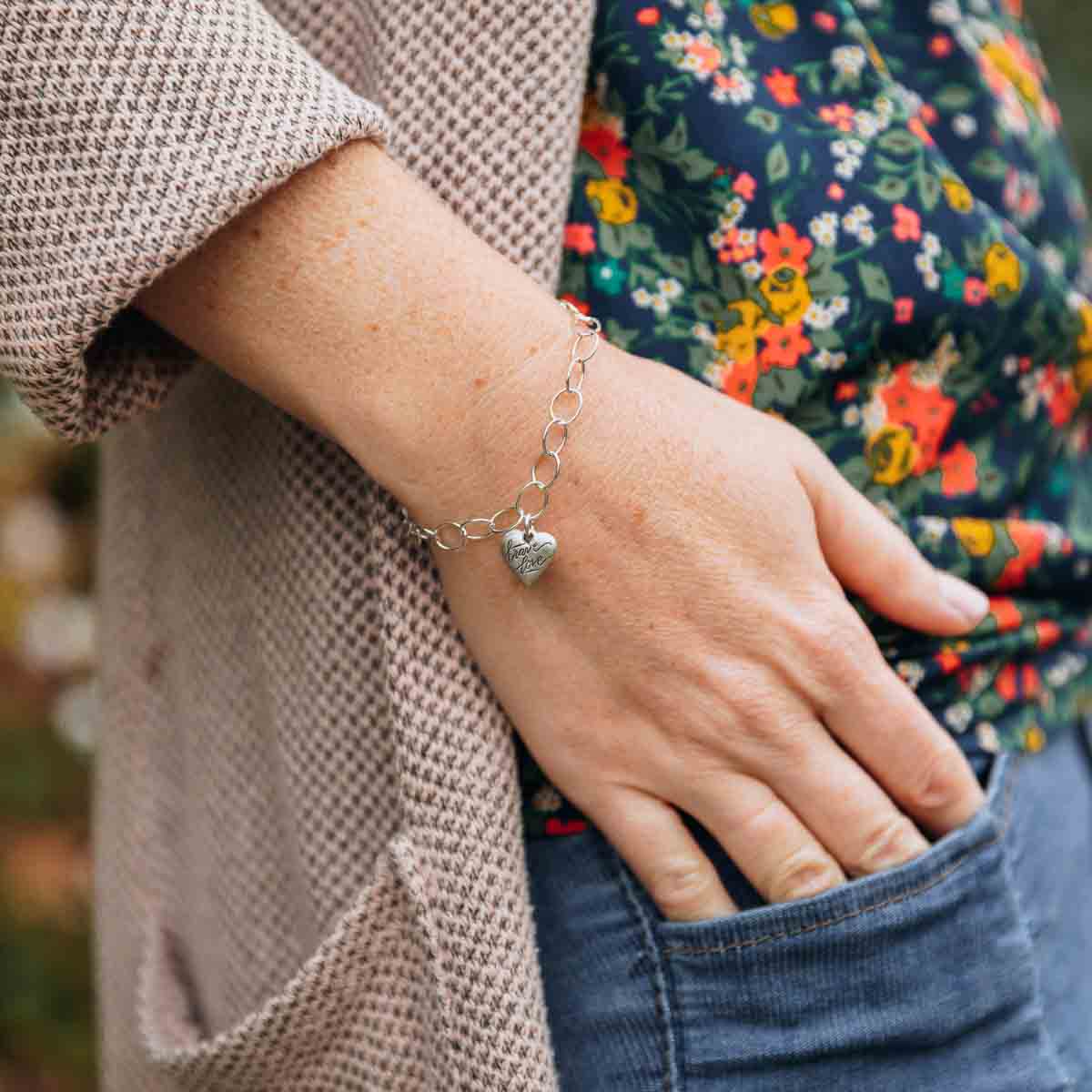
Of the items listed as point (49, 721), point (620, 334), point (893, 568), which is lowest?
point (49, 721)

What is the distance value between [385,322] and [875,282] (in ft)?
1.23

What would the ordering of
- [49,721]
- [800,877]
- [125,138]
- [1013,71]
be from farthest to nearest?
[49,721], [1013,71], [800,877], [125,138]

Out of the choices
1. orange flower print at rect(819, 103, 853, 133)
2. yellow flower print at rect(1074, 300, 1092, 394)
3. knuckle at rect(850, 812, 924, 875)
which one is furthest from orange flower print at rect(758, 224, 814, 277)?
knuckle at rect(850, 812, 924, 875)

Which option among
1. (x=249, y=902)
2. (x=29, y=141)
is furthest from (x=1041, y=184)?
(x=249, y=902)

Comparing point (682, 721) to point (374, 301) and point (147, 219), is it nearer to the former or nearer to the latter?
point (374, 301)

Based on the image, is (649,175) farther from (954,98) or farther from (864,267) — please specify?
(954,98)

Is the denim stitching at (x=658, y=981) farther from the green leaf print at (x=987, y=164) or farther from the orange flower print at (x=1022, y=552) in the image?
the green leaf print at (x=987, y=164)

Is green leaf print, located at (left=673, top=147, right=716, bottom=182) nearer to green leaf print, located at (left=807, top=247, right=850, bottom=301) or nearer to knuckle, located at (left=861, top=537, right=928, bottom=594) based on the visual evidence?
green leaf print, located at (left=807, top=247, right=850, bottom=301)

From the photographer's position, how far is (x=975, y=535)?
2.98 ft

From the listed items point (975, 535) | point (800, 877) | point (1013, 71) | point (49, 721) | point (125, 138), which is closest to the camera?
point (125, 138)

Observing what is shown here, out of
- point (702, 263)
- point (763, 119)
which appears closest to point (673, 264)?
point (702, 263)

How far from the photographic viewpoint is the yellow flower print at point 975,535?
90 centimetres

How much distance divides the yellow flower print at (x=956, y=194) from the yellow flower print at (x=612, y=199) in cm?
25

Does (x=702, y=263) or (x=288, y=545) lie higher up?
(x=702, y=263)
